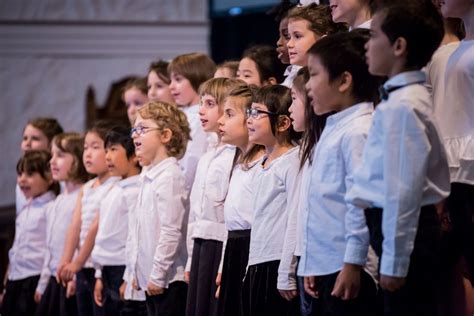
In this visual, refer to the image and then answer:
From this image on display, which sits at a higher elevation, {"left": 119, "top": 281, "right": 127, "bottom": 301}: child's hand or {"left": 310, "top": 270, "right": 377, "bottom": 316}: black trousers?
{"left": 310, "top": 270, "right": 377, "bottom": 316}: black trousers

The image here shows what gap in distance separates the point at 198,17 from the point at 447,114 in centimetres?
504

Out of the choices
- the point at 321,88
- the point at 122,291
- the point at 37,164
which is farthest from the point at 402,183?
the point at 37,164

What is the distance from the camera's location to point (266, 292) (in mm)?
3678

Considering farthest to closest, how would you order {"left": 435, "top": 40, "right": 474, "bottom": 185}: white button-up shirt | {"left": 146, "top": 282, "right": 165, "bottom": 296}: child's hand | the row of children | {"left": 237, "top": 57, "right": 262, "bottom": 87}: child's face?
{"left": 237, "top": 57, "right": 262, "bottom": 87}: child's face, {"left": 146, "top": 282, "right": 165, "bottom": 296}: child's hand, {"left": 435, "top": 40, "right": 474, "bottom": 185}: white button-up shirt, the row of children

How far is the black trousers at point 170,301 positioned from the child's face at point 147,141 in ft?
2.10

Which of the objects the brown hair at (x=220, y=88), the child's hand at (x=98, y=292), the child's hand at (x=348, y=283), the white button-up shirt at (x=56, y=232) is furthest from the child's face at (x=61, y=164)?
the child's hand at (x=348, y=283)

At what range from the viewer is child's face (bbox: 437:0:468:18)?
Answer: 130 inches

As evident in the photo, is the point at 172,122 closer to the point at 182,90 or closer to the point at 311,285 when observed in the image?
the point at 182,90

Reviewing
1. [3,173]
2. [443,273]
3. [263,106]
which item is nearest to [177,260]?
[263,106]

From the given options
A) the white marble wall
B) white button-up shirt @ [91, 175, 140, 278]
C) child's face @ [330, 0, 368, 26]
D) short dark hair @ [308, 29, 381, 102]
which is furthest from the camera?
the white marble wall

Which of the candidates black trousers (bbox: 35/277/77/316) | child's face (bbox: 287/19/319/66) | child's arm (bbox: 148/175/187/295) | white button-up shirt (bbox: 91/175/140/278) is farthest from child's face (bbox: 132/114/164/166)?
black trousers (bbox: 35/277/77/316)

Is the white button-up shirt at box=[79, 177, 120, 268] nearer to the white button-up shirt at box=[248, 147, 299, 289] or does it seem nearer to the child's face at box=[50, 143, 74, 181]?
the child's face at box=[50, 143, 74, 181]

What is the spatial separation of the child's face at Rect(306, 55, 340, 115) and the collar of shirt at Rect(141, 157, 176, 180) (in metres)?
1.67

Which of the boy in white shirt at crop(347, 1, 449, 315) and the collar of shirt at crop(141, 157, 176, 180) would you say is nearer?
the boy in white shirt at crop(347, 1, 449, 315)
